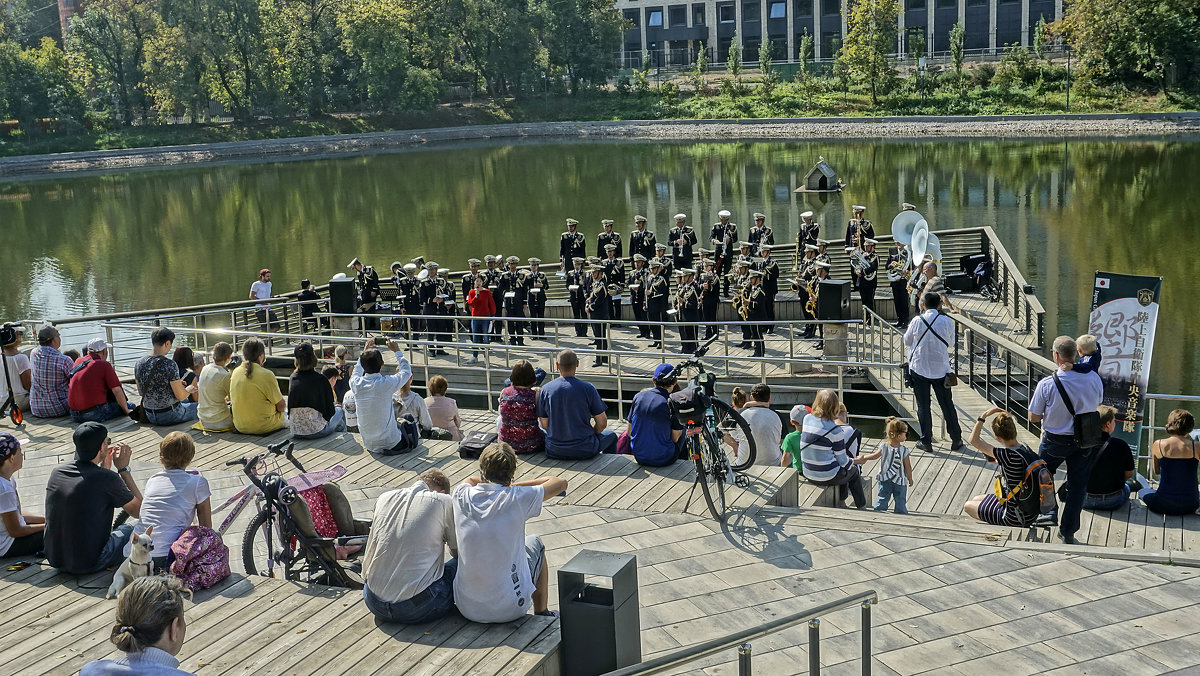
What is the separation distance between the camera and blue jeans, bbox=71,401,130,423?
1066 centimetres

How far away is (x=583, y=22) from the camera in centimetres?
7544

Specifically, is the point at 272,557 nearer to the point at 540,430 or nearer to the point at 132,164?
the point at 540,430

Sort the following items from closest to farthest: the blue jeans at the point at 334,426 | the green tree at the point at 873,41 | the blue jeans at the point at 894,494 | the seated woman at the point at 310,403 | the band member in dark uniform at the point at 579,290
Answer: the blue jeans at the point at 894,494, the seated woman at the point at 310,403, the blue jeans at the point at 334,426, the band member in dark uniform at the point at 579,290, the green tree at the point at 873,41

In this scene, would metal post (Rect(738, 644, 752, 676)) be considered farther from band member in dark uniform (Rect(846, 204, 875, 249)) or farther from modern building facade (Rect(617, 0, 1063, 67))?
modern building facade (Rect(617, 0, 1063, 67))

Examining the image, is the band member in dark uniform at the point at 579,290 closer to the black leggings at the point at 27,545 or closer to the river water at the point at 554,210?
the river water at the point at 554,210

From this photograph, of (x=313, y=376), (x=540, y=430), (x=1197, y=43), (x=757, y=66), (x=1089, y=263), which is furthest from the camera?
(x=757, y=66)

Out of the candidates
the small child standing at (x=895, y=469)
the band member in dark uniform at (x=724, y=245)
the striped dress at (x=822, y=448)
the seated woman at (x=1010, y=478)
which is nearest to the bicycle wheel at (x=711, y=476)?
the striped dress at (x=822, y=448)

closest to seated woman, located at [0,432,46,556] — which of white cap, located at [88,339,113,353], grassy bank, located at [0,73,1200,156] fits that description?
white cap, located at [88,339,113,353]

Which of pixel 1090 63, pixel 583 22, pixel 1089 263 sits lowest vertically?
pixel 1089 263

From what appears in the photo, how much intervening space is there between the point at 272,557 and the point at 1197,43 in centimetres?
5949

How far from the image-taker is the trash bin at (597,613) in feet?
16.9

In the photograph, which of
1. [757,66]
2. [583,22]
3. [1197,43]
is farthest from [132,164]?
[1197,43]

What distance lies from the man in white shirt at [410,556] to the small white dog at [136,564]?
1.11m

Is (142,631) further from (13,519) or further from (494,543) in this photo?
(13,519)
